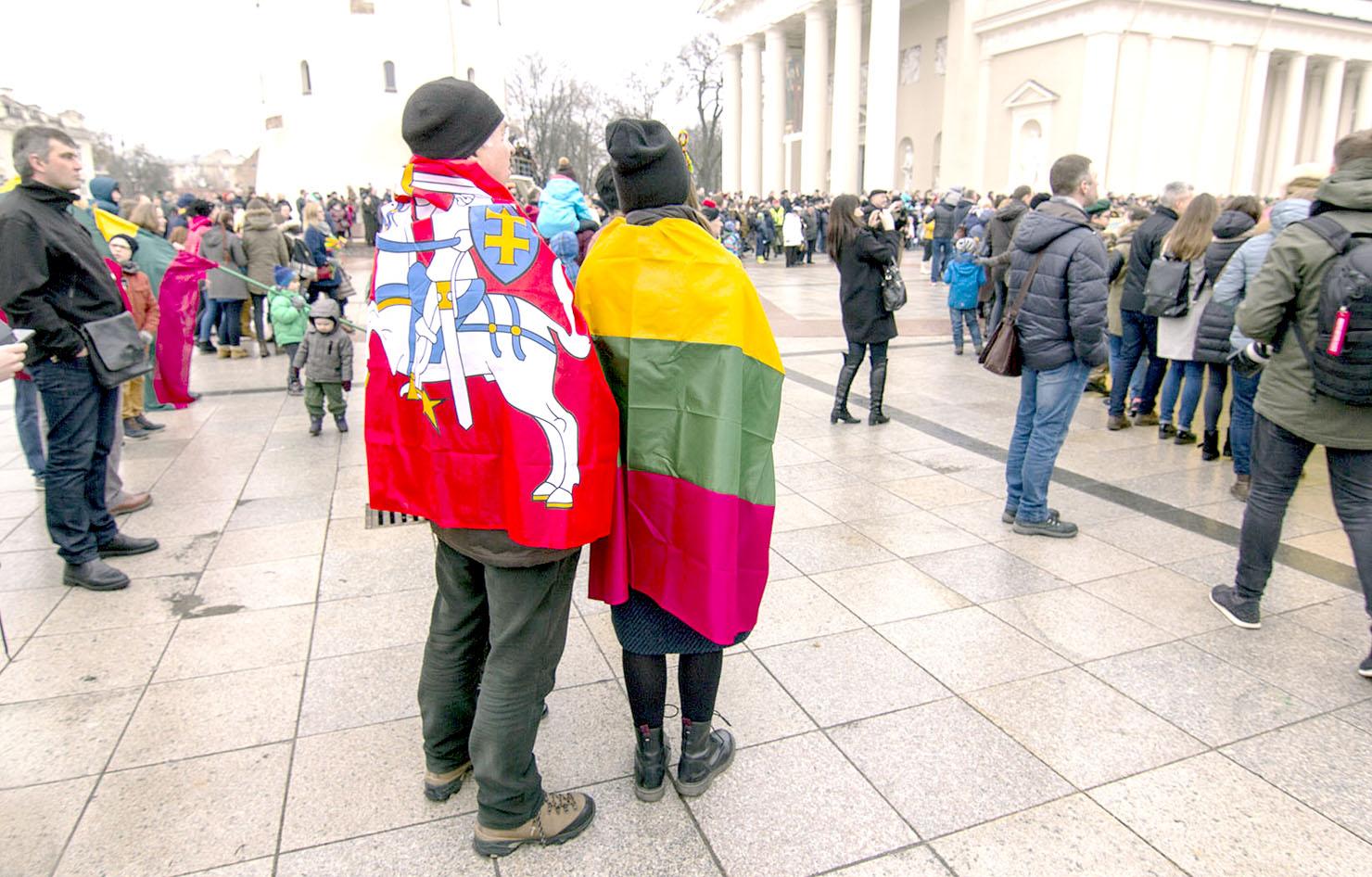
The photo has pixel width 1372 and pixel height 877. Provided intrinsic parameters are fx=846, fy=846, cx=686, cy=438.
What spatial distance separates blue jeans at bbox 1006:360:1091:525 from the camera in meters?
4.54

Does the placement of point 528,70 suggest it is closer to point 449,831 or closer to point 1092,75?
point 1092,75

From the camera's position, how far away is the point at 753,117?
45.7 meters

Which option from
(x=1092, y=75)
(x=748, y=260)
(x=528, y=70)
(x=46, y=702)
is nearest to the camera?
(x=46, y=702)

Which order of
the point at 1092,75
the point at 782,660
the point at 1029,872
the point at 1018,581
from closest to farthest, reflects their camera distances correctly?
1. the point at 1029,872
2. the point at 782,660
3. the point at 1018,581
4. the point at 1092,75

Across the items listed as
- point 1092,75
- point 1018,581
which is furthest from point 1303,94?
point 1018,581

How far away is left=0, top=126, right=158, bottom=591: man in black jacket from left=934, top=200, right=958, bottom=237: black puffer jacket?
1649 centimetres

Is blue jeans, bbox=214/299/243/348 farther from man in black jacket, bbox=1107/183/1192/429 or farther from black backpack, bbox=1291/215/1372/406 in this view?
black backpack, bbox=1291/215/1372/406

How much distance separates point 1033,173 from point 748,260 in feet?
49.9

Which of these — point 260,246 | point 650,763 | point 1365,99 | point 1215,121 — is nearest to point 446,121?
point 650,763

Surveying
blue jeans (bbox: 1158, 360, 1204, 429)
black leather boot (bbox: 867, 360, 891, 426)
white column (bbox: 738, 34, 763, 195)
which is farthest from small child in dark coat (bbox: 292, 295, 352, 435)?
white column (bbox: 738, 34, 763, 195)

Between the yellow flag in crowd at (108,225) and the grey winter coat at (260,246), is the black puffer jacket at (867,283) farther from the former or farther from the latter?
the grey winter coat at (260,246)

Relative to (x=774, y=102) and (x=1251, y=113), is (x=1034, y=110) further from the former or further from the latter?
(x=774, y=102)

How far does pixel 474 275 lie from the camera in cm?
194

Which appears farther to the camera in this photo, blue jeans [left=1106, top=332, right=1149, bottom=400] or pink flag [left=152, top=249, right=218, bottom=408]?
blue jeans [left=1106, top=332, right=1149, bottom=400]
